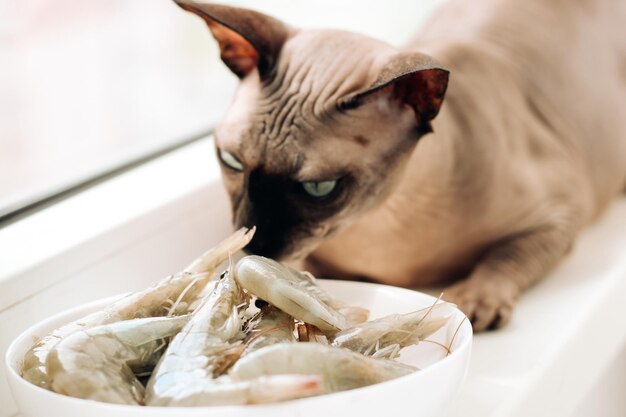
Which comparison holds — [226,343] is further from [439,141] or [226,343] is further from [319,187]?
[439,141]

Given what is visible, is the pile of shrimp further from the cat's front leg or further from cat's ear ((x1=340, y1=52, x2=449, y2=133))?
the cat's front leg

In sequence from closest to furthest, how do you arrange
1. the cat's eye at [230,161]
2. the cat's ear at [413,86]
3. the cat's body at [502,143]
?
the cat's ear at [413,86] → the cat's eye at [230,161] → the cat's body at [502,143]

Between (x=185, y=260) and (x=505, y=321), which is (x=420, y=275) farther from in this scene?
(x=185, y=260)

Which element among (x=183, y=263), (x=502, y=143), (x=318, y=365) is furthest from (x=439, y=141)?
(x=318, y=365)

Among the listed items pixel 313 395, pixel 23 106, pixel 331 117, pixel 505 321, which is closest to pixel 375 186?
Result: pixel 331 117

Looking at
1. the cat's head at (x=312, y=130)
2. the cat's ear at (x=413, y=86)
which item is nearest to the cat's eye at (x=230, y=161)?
the cat's head at (x=312, y=130)

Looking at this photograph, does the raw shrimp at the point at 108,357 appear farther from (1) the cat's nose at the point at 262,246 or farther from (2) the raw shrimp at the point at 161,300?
(1) the cat's nose at the point at 262,246

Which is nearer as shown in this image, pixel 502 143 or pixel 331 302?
pixel 331 302
